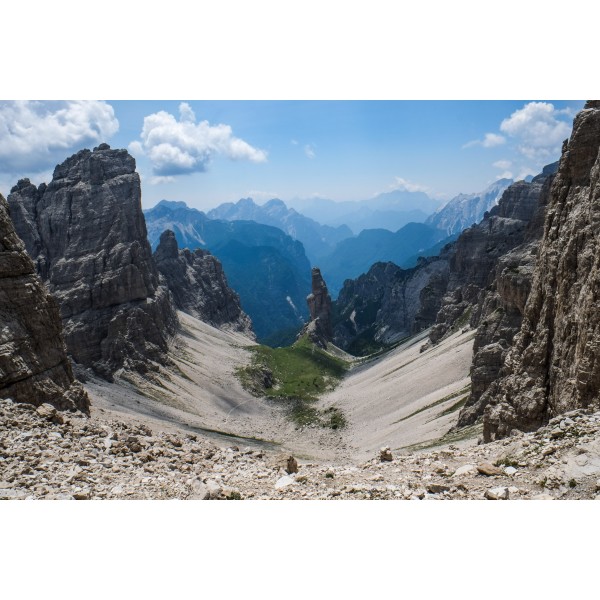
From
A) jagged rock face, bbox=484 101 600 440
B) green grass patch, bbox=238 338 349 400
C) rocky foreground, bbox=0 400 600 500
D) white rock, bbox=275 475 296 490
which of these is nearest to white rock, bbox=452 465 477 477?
rocky foreground, bbox=0 400 600 500

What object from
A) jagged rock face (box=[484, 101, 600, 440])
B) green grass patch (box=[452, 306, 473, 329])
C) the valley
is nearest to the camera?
the valley

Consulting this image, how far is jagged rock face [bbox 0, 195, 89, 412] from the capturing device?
32438 millimetres

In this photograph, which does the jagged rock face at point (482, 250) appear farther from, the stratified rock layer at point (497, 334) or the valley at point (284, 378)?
the stratified rock layer at point (497, 334)

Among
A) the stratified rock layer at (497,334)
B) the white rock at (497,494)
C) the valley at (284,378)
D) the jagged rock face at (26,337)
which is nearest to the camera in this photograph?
the white rock at (497,494)

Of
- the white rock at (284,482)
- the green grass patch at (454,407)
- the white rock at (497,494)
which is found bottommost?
the green grass patch at (454,407)

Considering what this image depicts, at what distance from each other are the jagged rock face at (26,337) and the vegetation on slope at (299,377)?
70.7m

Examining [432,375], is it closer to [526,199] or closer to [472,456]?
[472,456]

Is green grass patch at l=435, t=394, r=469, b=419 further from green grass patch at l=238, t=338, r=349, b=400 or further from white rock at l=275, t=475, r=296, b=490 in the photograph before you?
white rock at l=275, t=475, r=296, b=490

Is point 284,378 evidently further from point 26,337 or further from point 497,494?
point 497,494

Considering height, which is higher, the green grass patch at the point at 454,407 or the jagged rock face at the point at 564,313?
the jagged rock face at the point at 564,313

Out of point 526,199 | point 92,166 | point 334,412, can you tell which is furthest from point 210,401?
point 526,199

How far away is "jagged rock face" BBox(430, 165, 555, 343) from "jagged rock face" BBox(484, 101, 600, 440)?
314ft

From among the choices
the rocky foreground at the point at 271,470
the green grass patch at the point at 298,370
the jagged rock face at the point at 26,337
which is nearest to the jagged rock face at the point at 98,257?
the green grass patch at the point at 298,370

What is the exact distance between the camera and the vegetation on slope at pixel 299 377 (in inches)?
4530
